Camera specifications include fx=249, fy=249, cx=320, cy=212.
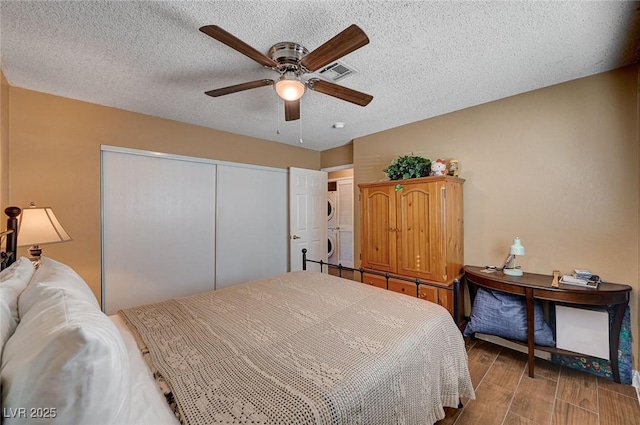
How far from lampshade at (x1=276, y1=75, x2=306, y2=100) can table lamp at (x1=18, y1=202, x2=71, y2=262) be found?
A: 1738 mm

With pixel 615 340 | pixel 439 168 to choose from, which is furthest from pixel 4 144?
pixel 615 340

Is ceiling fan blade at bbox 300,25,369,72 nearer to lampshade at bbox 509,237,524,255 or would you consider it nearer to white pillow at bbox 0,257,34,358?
white pillow at bbox 0,257,34,358

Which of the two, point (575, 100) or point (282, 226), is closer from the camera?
point (575, 100)

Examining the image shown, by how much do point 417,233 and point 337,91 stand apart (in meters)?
1.65

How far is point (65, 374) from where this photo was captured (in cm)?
57

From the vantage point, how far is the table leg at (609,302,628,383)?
1.83 metres

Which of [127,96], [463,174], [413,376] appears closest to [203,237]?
[127,96]

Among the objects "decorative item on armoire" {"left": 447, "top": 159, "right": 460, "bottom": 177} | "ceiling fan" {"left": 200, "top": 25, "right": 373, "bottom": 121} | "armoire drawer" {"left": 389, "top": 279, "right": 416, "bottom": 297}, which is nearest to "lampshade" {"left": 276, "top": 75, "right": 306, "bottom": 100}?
"ceiling fan" {"left": 200, "top": 25, "right": 373, "bottom": 121}

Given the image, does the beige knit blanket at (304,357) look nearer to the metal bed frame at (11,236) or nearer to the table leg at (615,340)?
the metal bed frame at (11,236)

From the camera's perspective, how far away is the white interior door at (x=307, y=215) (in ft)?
13.0

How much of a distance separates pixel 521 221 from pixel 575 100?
1096 millimetres

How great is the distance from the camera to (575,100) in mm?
2115

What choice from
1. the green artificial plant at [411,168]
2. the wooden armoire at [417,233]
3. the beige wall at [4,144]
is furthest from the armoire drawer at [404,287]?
the beige wall at [4,144]

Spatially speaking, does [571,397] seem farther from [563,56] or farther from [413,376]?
[563,56]
